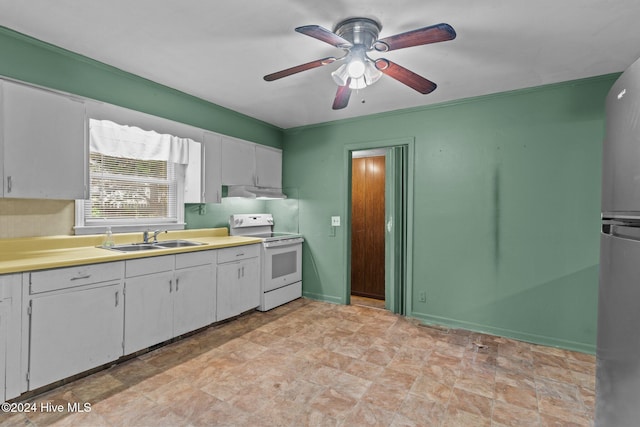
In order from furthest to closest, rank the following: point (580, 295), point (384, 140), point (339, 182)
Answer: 1. point (339, 182)
2. point (384, 140)
3. point (580, 295)

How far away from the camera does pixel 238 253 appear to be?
345cm

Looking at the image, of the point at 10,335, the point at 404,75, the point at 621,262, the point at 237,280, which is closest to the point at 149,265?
the point at 10,335

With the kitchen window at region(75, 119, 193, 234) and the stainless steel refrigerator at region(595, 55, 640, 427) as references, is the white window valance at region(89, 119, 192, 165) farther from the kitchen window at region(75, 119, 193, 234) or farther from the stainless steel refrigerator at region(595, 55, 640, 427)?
the stainless steel refrigerator at region(595, 55, 640, 427)

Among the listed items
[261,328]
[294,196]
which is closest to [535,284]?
[261,328]

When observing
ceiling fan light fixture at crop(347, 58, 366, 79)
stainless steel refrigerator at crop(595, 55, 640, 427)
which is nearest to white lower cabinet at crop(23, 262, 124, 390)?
ceiling fan light fixture at crop(347, 58, 366, 79)

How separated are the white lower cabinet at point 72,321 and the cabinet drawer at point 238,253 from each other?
39.0 inches

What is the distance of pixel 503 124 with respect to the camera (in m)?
3.14

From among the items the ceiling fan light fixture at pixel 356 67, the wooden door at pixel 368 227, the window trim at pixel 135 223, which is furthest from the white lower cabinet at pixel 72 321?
the wooden door at pixel 368 227

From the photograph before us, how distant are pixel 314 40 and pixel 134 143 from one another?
1.99 m

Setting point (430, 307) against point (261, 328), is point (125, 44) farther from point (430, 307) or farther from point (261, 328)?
point (430, 307)

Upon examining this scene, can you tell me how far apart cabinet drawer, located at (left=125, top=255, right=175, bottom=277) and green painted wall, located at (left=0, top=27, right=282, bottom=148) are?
1.42 metres

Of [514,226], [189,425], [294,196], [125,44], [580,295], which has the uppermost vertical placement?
[125,44]

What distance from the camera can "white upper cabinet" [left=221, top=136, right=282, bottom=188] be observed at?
3.72 m

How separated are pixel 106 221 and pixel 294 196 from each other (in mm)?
2305
